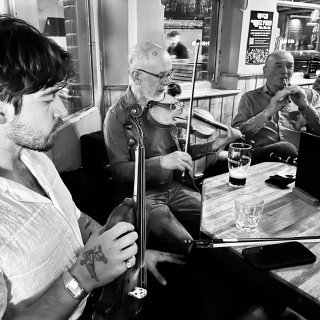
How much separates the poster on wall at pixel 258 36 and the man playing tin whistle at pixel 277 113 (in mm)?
1335

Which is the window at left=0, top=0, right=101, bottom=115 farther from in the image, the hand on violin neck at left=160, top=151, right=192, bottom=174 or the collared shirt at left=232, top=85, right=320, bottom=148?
the collared shirt at left=232, top=85, right=320, bottom=148

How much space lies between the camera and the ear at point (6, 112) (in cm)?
87

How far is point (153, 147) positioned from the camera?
2.05 meters

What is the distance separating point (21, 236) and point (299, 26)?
6114mm

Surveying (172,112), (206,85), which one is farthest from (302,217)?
(206,85)

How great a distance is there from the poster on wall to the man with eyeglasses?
7.80 feet

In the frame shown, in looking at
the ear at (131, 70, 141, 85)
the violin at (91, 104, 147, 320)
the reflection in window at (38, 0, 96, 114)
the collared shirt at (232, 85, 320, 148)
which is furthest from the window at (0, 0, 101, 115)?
the violin at (91, 104, 147, 320)

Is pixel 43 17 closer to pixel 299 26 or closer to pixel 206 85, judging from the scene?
pixel 206 85

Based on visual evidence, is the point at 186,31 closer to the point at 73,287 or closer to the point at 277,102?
the point at 277,102

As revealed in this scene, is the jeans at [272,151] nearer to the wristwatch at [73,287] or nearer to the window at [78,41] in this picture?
the window at [78,41]

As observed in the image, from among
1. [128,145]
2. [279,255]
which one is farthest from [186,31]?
[279,255]

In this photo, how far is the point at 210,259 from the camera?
6.50 ft

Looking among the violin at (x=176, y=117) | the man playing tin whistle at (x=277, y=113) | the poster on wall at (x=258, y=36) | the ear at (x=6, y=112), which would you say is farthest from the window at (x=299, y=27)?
the ear at (x=6, y=112)

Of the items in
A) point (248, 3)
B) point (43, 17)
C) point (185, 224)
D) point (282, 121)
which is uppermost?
point (248, 3)
